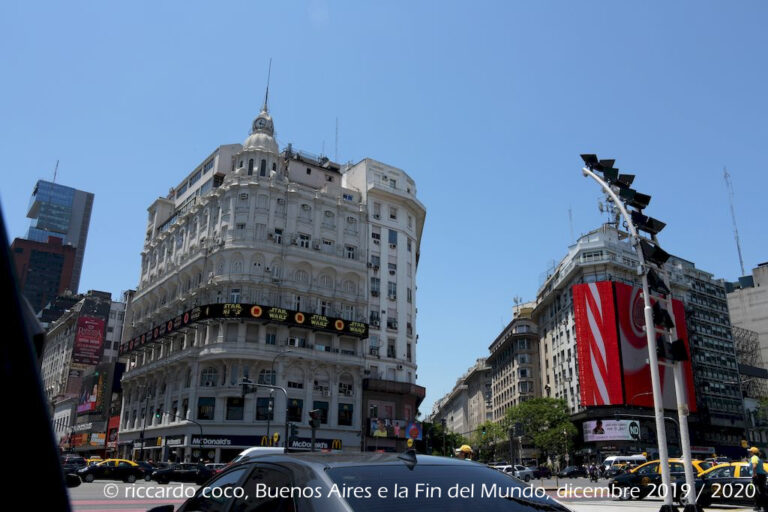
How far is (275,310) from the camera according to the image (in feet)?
168

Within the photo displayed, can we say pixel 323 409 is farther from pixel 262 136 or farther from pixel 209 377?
pixel 262 136

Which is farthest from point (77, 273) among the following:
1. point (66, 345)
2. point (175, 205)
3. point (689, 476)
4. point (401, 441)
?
point (689, 476)

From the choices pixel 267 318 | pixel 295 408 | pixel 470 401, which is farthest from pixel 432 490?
pixel 470 401

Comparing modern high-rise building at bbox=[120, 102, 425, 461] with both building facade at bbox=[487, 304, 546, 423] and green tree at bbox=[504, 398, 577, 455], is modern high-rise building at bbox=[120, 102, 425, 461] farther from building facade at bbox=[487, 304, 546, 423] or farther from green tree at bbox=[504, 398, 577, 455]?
building facade at bbox=[487, 304, 546, 423]

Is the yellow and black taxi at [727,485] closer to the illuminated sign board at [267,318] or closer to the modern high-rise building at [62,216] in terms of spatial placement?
the illuminated sign board at [267,318]

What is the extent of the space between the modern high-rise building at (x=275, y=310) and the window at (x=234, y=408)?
9cm

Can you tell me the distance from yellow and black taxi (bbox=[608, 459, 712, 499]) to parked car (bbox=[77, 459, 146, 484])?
88.0 feet

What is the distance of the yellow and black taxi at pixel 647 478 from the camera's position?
2120 cm

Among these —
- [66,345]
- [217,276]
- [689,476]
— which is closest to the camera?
[689,476]

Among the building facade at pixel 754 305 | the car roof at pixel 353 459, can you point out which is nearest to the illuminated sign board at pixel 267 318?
the car roof at pixel 353 459

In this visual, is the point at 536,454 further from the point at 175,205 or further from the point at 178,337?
the point at 175,205

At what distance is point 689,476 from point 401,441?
160 ft

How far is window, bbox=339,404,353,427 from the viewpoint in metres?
53.4

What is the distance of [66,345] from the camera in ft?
324
